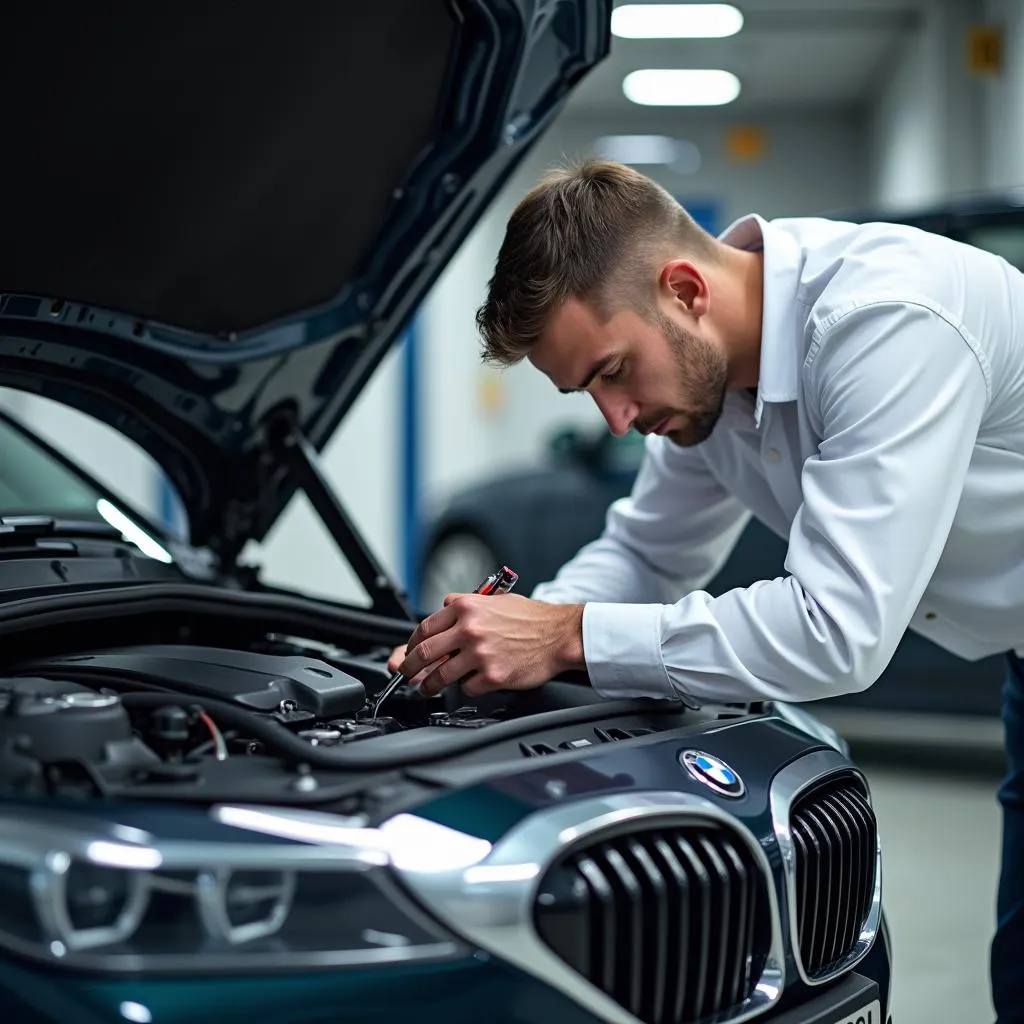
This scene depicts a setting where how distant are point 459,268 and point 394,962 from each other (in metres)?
8.81

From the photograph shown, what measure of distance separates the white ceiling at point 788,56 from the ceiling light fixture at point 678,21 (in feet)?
0.29

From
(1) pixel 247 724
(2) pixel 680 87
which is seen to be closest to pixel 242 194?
(1) pixel 247 724

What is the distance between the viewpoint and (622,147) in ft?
35.8

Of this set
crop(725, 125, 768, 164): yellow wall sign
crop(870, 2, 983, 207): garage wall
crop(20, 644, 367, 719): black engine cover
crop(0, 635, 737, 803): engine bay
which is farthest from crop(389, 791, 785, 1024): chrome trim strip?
crop(725, 125, 768, 164): yellow wall sign

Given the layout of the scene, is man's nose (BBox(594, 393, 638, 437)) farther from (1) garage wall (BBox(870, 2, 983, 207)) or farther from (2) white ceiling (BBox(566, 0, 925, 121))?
(2) white ceiling (BBox(566, 0, 925, 121))

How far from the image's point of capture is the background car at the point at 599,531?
13.1ft

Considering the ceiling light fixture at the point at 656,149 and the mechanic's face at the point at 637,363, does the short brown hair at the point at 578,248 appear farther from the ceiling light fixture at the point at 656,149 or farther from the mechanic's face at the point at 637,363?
the ceiling light fixture at the point at 656,149

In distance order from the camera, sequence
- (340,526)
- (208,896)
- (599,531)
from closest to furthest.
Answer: (208,896)
(340,526)
(599,531)

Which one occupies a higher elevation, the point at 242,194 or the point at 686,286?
the point at 242,194

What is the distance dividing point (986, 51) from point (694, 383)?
220 inches

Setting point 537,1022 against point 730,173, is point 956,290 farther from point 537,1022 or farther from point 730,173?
point 730,173

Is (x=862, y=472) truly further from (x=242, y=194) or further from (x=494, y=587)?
(x=242, y=194)

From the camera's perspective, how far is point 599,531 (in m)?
4.86

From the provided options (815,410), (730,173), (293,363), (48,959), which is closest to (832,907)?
(815,410)
